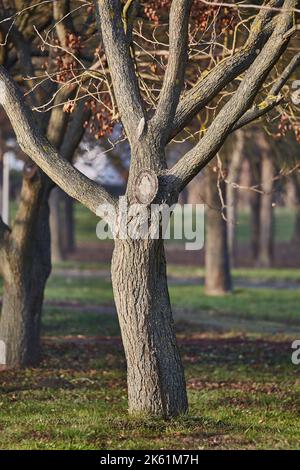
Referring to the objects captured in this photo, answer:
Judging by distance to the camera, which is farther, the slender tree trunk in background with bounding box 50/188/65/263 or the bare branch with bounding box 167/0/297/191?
the slender tree trunk in background with bounding box 50/188/65/263

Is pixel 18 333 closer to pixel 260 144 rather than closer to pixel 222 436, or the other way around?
pixel 222 436

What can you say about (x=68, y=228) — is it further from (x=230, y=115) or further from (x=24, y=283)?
(x=230, y=115)

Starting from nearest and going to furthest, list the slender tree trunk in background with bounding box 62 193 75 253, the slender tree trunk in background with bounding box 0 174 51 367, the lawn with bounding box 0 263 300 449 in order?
the lawn with bounding box 0 263 300 449 → the slender tree trunk in background with bounding box 0 174 51 367 → the slender tree trunk in background with bounding box 62 193 75 253

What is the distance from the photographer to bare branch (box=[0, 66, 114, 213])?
981cm

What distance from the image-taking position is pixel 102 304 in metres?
25.1

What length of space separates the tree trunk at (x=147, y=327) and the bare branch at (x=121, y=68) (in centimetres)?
112

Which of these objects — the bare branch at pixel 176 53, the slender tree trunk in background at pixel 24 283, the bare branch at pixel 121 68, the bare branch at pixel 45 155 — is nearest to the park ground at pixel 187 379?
the slender tree trunk in background at pixel 24 283

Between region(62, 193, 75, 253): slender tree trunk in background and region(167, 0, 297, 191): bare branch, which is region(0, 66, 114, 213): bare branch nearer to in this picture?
region(167, 0, 297, 191): bare branch

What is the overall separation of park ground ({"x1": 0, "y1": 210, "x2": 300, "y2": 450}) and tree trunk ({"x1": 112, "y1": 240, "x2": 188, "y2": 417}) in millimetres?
230

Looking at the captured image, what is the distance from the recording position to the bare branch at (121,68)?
974 cm

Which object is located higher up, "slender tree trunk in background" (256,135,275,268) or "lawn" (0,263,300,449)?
"slender tree trunk in background" (256,135,275,268)

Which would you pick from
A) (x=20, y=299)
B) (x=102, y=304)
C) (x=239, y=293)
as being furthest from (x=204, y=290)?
(x=20, y=299)

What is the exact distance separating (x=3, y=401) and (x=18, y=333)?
2935mm

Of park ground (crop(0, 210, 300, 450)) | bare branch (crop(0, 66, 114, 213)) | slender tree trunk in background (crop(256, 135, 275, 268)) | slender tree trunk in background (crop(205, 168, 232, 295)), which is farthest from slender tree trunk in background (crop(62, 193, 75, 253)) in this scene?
bare branch (crop(0, 66, 114, 213))
